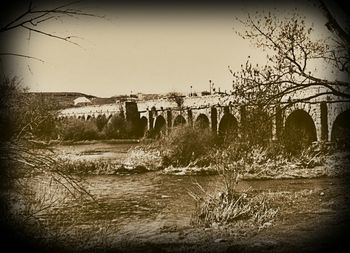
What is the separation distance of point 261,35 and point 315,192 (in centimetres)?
115

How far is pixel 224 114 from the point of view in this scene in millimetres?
3066

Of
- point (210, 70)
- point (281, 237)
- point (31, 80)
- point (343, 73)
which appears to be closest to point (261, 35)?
point (210, 70)

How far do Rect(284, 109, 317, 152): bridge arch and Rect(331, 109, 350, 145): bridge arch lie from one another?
140 millimetres

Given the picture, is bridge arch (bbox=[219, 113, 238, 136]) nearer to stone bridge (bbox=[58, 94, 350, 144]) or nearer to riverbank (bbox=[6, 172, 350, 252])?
stone bridge (bbox=[58, 94, 350, 144])

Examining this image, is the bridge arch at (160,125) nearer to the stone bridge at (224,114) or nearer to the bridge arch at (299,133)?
the stone bridge at (224,114)

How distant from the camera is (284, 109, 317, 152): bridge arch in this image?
306 centimetres

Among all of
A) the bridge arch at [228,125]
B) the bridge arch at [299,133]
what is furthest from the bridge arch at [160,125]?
the bridge arch at [299,133]

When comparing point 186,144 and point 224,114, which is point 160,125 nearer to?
point 186,144

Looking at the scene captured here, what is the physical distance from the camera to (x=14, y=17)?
115 inches

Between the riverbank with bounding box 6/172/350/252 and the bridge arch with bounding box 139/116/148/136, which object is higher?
the bridge arch with bounding box 139/116/148/136

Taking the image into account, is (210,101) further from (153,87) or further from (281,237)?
(281,237)

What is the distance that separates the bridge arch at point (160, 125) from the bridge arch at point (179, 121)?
0.08 meters

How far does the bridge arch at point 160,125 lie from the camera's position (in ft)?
10.1

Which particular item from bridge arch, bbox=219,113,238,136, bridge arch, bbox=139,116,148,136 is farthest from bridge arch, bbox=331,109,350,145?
bridge arch, bbox=139,116,148,136
